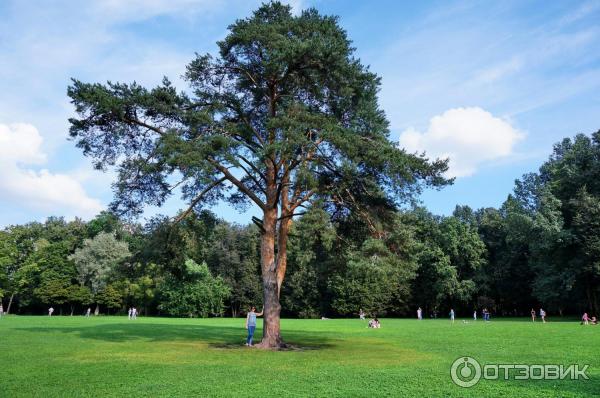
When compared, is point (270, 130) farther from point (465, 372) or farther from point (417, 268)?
point (417, 268)

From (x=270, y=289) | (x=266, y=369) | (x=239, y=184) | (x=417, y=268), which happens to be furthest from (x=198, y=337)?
(x=417, y=268)

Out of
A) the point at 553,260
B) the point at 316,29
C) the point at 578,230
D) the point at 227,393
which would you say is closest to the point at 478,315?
the point at 553,260

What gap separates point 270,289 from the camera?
20781 millimetres

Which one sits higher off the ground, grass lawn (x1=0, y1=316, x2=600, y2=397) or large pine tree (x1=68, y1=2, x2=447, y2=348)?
large pine tree (x1=68, y1=2, x2=447, y2=348)

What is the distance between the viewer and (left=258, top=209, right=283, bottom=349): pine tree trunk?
67.2ft

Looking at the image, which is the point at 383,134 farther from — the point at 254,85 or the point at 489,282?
the point at 489,282

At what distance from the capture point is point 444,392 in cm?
1010

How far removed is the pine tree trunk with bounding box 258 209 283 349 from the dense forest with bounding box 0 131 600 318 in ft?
62.4

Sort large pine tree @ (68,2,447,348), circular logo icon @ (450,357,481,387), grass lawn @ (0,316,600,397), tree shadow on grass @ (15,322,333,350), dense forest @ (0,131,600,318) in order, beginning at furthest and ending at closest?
1. dense forest @ (0,131,600,318)
2. tree shadow on grass @ (15,322,333,350)
3. large pine tree @ (68,2,447,348)
4. circular logo icon @ (450,357,481,387)
5. grass lawn @ (0,316,600,397)

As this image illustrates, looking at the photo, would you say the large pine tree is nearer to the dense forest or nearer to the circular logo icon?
the circular logo icon

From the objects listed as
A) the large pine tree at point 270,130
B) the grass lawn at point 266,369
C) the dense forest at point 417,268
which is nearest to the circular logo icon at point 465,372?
the grass lawn at point 266,369

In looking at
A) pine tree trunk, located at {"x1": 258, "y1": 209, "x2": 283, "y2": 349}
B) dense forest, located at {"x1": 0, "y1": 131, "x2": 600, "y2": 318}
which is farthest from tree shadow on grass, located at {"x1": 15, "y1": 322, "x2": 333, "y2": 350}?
dense forest, located at {"x1": 0, "y1": 131, "x2": 600, "y2": 318}

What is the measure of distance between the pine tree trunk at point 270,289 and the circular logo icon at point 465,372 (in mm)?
7970

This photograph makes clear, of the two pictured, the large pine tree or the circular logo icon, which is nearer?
the circular logo icon
